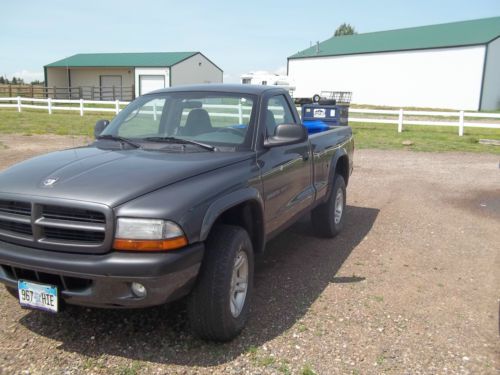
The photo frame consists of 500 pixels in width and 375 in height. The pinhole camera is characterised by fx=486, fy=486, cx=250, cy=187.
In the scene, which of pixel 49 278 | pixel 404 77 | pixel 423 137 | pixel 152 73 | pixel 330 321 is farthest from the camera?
pixel 152 73

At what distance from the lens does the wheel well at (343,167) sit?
6180 mm

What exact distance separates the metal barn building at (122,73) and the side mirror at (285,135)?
35991 mm

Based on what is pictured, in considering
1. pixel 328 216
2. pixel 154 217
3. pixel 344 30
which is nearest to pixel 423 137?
pixel 328 216

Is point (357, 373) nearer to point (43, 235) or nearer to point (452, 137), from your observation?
point (43, 235)

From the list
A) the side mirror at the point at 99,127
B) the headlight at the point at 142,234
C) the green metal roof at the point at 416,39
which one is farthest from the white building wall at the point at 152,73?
the headlight at the point at 142,234

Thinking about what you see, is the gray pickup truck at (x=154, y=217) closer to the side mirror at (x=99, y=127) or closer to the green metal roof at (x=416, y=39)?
the side mirror at (x=99, y=127)

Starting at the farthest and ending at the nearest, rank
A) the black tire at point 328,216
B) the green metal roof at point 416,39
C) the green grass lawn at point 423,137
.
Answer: the green metal roof at point 416,39
the green grass lawn at point 423,137
the black tire at point 328,216

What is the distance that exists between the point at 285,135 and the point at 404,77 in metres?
36.6

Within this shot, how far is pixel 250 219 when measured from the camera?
3787mm

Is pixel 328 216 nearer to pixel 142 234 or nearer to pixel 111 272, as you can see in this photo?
pixel 142 234

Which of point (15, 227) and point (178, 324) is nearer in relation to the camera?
point (15, 227)

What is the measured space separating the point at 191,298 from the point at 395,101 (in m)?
37.6

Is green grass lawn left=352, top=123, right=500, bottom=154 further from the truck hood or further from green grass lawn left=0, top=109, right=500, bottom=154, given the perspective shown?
the truck hood

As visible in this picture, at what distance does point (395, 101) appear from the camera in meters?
38.1
